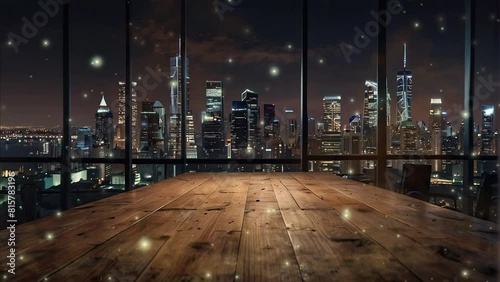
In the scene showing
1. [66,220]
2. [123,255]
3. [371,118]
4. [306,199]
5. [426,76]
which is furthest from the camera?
[426,76]

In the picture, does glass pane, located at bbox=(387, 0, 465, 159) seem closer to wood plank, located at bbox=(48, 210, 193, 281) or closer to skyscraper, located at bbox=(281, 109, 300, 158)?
skyscraper, located at bbox=(281, 109, 300, 158)

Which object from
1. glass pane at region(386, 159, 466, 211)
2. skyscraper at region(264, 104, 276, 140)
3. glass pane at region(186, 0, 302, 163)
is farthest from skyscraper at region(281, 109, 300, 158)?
glass pane at region(386, 159, 466, 211)

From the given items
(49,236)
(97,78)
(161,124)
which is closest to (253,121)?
(161,124)

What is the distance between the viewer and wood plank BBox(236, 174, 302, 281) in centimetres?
68

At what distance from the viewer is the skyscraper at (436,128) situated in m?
4.04

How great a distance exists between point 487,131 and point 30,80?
228 inches

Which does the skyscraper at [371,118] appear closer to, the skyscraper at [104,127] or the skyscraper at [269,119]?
the skyscraper at [269,119]

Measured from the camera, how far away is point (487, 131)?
13.5 ft

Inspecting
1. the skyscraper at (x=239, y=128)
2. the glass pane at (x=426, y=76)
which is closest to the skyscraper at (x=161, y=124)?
the skyscraper at (x=239, y=128)

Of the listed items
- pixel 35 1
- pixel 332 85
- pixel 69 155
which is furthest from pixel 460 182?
pixel 35 1

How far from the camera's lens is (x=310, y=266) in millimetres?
722

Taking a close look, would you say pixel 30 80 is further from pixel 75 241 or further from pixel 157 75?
pixel 75 241

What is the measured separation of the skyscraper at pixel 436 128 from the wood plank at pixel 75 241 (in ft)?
11.9

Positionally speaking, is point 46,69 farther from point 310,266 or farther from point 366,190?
point 310,266
